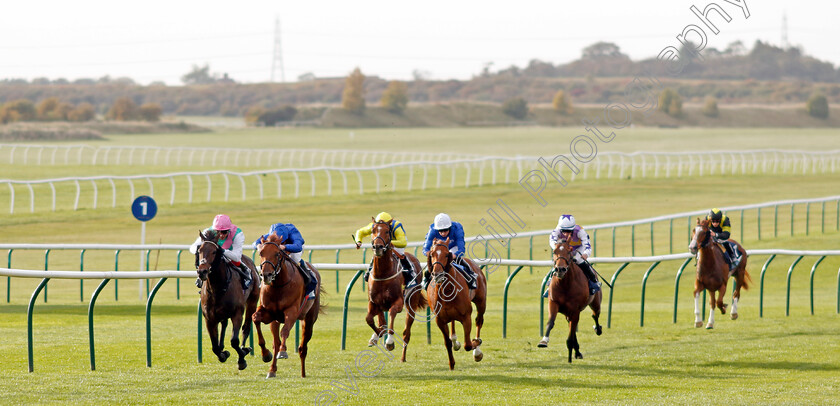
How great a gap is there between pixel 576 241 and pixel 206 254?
342 centimetres

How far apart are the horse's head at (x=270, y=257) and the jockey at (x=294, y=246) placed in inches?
3.9

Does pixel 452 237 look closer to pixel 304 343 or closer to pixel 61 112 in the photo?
pixel 304 343

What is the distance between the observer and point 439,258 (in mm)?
8805

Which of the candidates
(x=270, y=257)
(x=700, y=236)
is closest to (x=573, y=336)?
(x=270, y=257)

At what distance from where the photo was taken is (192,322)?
1292 cm

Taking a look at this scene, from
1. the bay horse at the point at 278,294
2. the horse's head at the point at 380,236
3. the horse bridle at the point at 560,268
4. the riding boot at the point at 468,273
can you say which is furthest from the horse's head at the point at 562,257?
the bay horse at the point at 278,294

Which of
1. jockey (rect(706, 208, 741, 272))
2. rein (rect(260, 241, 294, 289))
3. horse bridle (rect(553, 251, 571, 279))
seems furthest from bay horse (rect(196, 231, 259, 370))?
jockey (rect(706, 208, 741, 272))

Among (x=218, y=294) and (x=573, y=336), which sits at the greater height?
(x=218, y=294)

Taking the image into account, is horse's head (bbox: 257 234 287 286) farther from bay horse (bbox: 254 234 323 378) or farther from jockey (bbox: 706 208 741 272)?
jockey (bbox: 706 208 741 272)

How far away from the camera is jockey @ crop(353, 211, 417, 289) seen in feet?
30.0

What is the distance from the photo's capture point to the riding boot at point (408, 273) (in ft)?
32.0

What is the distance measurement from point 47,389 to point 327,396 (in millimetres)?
2120

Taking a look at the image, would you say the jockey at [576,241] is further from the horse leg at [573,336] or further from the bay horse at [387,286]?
the bay horse at [387,286]

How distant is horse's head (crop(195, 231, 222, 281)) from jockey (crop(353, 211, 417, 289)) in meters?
1.41
